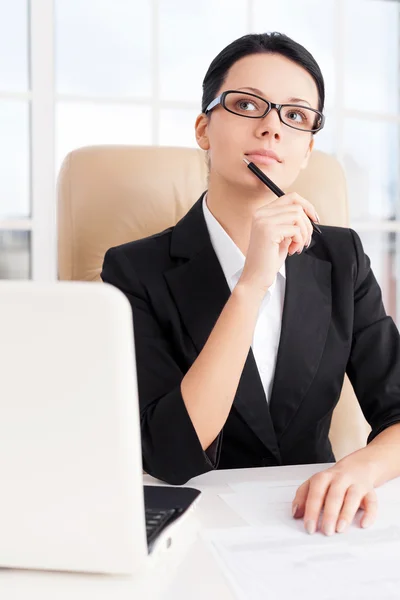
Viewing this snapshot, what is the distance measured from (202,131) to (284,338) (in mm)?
473

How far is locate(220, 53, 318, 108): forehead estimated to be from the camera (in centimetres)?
129

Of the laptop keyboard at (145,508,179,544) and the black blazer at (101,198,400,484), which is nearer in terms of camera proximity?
the laptop keyboard at (145,508,179,544)

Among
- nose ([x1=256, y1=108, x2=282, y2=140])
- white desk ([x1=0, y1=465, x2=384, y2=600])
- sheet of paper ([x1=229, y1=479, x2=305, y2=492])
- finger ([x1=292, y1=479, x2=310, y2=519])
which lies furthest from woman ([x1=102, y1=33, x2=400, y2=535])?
white desk ([x1=0, y1=465, x2=384, y2=600])

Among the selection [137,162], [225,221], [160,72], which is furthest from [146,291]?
[160,72]

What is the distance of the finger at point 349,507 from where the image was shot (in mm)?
826

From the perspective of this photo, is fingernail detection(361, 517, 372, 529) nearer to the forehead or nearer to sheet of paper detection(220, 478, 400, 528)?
sheet of paper detection(220, 478, 400, 528)

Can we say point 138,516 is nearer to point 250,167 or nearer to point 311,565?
point 311,565

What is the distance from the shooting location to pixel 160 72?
2754 millimetres

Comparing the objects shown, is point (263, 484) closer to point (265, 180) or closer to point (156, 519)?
point (156, 519)

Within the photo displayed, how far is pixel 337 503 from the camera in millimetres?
864

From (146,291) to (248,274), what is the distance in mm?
241

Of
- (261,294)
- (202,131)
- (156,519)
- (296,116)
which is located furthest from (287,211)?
(156,519)

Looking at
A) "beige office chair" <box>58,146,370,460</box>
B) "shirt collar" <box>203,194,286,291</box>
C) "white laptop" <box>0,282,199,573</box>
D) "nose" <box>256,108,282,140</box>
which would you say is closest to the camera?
"white laptop" <box>0,282,199,573</box>

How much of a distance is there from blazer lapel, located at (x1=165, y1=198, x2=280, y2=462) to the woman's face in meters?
0.14
